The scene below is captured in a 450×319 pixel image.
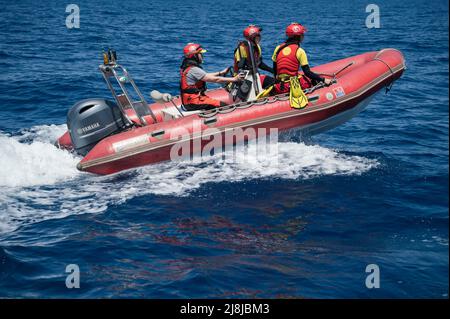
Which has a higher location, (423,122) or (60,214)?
(423,122)

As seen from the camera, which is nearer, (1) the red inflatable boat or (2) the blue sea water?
(2) the blue sea water

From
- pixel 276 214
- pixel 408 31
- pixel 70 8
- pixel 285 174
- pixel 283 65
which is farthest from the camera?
pixel 70 8

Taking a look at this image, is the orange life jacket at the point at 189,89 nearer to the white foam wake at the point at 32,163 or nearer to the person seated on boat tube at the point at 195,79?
the person seated on boat tube at the point at 195,79

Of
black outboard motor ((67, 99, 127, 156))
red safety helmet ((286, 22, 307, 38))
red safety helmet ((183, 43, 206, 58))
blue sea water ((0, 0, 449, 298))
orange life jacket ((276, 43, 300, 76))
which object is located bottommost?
blue sea water ((0, 0, 449, 298))

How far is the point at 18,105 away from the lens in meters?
12.4

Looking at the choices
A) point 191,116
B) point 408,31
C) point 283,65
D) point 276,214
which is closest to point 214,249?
point 276,214

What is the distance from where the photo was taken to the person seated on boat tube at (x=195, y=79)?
862 cm

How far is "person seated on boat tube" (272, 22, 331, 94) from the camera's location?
28.9 feet

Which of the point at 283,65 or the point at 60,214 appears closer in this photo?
the point at 60,214

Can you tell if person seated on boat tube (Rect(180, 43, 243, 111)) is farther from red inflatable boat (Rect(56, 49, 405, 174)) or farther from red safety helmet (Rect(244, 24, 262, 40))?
red safety helmet (Rect(244, 24, 262, 40))

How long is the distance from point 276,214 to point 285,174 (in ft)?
4.53

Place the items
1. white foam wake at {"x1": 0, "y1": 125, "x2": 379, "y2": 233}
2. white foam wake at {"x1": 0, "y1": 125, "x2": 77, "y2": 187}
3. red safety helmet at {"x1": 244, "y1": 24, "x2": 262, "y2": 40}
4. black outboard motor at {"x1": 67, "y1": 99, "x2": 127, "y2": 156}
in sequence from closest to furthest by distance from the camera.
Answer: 1. white foam wake at {"x1": 0, "y1": 125, "x2": 379, "y2": 233}
2. white foam wake at {"x1": 0, "y1": 125, "x2": 77, "y2": 187}
3. black outboard motor at {"x1": 67, "y1": 99, "x2": 127, "y2": 156}
4. red safety helmet at {"x1": 244, "y1": 24, "x2": 262, "y2": 40}

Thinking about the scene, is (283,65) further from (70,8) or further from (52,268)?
(70,8)

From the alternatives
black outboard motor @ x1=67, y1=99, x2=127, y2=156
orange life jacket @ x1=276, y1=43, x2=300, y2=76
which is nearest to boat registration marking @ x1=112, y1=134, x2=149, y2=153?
black outboard motor @ x1=67, y1=99, x2=127, y2=156
